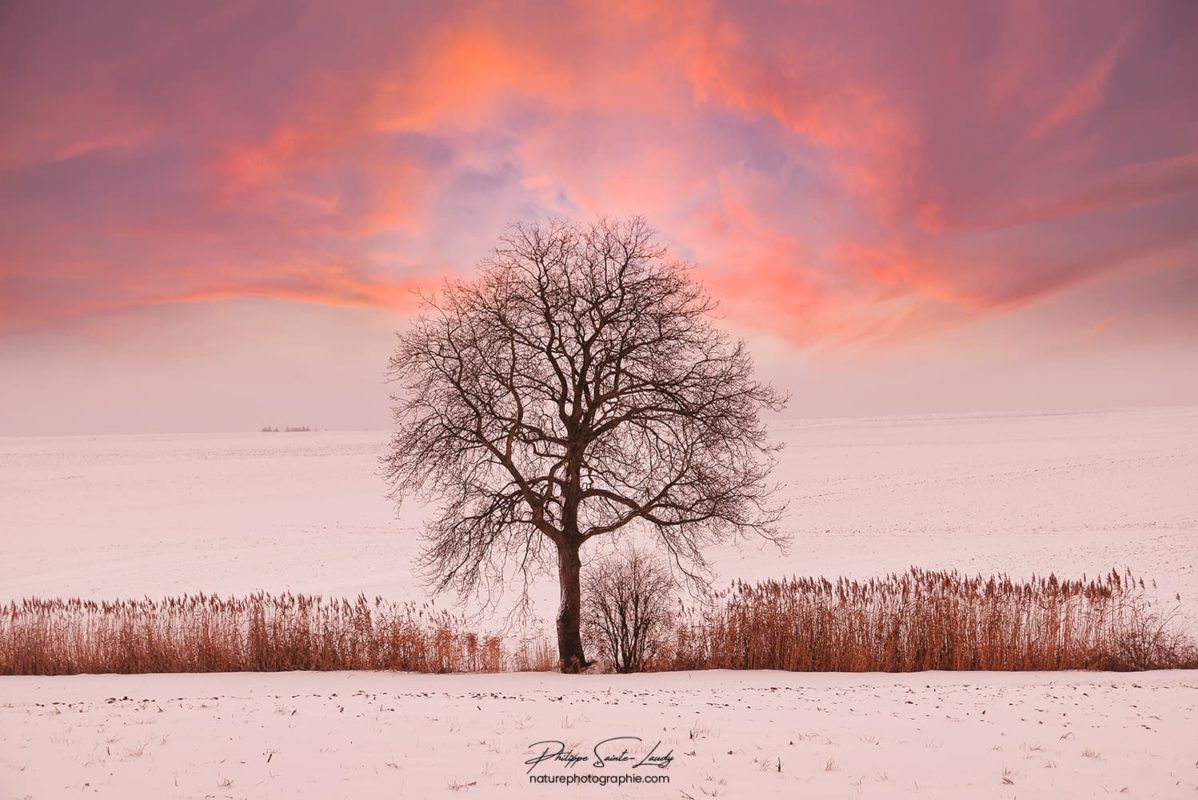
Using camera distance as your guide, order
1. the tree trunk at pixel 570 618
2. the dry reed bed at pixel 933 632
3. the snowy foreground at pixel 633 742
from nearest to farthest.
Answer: the snowy foreground at pixel 633 742
the dry reed bed at pixel 933 632
the tree trunk at pixel 570 618

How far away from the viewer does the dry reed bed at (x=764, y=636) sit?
1577 centimetres

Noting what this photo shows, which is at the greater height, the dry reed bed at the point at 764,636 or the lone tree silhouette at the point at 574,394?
the lone tree silhouette at the point at 574,394

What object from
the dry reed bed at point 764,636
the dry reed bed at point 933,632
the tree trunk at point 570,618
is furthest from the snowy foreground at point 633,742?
the tree trunk at point 570,618

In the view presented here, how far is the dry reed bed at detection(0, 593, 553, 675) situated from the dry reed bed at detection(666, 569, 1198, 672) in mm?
4910

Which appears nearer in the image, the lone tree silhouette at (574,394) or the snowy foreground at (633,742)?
the snowy foreground at (633,742)

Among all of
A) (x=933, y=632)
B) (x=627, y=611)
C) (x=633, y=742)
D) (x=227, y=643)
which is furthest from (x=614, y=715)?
(x=227, y=643)

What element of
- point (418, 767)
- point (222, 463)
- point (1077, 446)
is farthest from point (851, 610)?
point (222, 463)

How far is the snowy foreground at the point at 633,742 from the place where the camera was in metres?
7.94

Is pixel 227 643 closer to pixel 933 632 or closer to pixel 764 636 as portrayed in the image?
pixel 764 636

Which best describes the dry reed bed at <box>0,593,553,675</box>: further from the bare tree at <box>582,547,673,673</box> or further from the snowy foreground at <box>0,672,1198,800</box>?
the snowy foreground at <box>0,672,1198,800</box>

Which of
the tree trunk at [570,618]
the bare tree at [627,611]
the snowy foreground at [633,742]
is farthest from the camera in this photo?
the bare tree at [627,611]

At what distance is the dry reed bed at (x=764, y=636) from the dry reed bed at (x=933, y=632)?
24 millimetres

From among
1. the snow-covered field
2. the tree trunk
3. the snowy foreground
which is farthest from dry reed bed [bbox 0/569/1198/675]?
the snowy foreground

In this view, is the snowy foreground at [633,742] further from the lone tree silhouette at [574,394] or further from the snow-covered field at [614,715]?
the lone tree silhouette at [574,394]
